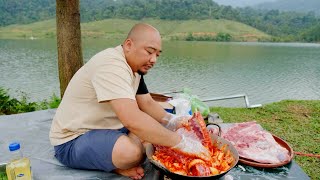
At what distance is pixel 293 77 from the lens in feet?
72.3

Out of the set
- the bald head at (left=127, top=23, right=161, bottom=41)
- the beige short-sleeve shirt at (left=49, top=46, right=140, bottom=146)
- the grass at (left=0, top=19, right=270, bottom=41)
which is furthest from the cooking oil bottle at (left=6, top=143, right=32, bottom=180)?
the grass at (left=0, top=19, right=270, bottom=41)

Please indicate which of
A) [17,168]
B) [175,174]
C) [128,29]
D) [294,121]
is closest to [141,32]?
[175,174]

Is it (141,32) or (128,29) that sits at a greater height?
(141,32)

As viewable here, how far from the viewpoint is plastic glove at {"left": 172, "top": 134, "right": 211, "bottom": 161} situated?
8.95 ft

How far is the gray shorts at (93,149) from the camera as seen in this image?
274 centimetres

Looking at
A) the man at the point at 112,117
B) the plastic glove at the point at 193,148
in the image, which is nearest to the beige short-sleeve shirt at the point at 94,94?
the man at the point at 112,117

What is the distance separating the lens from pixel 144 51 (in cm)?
274

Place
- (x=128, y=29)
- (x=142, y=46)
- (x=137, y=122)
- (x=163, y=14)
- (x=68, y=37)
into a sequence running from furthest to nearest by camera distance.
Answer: (x=163, y=14) → (x=128, y=29) → (x=68, y=37) → (x=142, y=46) → (x=137, y=122)

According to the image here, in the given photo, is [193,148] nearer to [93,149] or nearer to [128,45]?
[93,149]

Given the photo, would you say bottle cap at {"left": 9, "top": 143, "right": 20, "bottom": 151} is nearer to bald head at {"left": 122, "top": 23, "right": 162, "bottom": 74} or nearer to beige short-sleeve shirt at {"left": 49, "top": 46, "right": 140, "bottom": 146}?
beige short-sleeve shirt at {"left": 49, "top": 46, "right": 140, "bottom": 146}

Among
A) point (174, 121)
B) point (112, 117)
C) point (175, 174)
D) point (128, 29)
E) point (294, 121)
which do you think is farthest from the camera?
point (128, 29)

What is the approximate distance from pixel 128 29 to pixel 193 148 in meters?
76.4

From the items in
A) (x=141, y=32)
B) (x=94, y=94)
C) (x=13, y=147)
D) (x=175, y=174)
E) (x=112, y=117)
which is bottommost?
(x=175, y=174)

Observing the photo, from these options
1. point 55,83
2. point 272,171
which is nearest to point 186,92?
point 272,171
